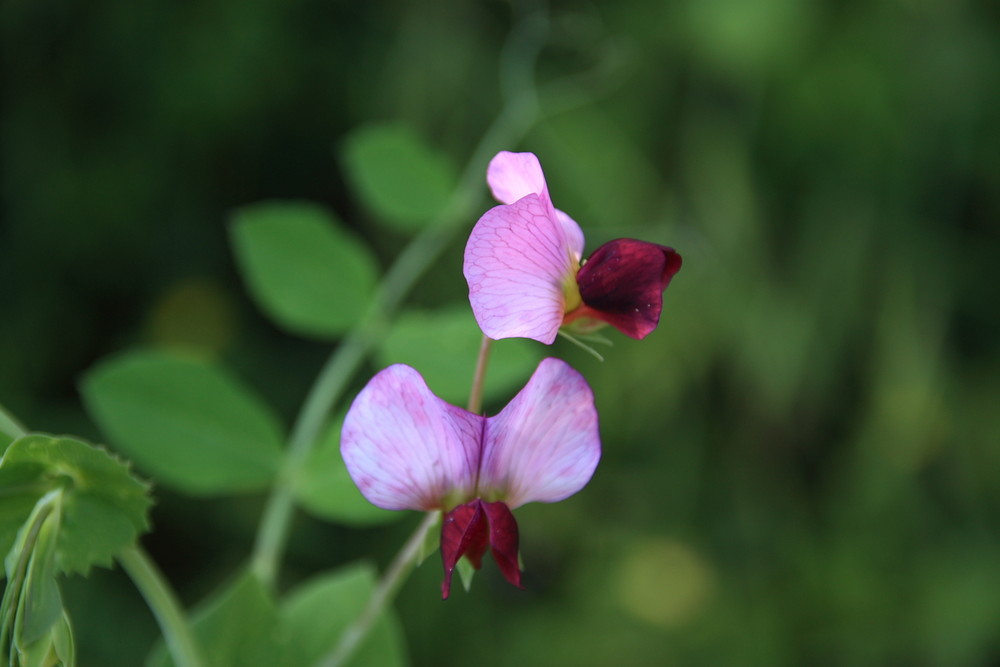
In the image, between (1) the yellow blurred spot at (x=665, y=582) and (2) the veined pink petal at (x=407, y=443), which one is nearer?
(2) the veined pink petal at (x=407, y=443)

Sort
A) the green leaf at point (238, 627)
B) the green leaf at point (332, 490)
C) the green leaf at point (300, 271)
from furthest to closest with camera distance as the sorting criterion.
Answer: the green leaf at point (300, 271), the green leaf at point (332, 490), the green leaf at point (238, 627)

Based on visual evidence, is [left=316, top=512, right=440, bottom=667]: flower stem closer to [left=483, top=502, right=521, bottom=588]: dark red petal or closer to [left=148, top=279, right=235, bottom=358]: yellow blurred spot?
[left=483, top=502, right=521, bottom=588]: dark red petal

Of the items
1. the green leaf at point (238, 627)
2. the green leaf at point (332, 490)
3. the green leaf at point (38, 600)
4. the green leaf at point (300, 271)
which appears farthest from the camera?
the green leaf at point (300, 271)

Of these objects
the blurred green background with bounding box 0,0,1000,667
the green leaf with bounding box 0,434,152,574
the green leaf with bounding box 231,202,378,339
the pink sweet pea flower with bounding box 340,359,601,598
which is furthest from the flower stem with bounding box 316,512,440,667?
the blurred green background with bounding box 0,0,1000,667

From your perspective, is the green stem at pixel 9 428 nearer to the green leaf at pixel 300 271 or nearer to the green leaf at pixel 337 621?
the green leaf at pixel 337 621

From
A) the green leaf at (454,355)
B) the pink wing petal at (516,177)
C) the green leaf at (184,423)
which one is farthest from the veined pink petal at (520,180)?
the green leaf at (184,423)

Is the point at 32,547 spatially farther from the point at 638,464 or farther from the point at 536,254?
the point at 638,464

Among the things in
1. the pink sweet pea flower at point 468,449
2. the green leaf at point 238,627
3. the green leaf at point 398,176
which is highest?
the green leaf at point 398,176
